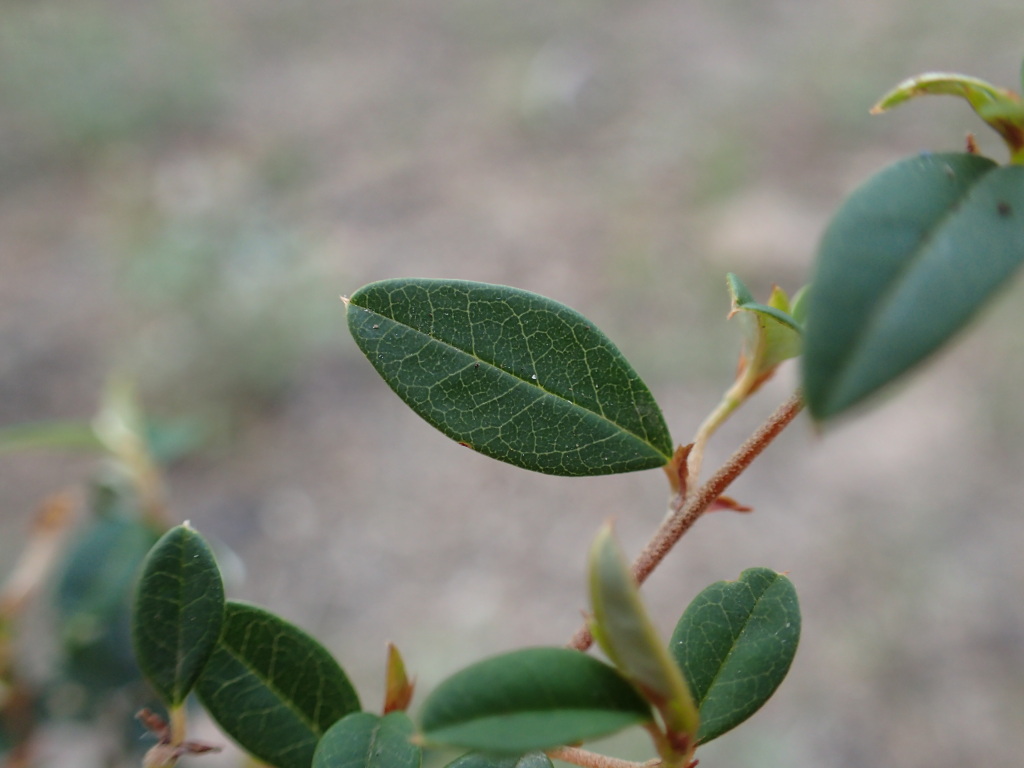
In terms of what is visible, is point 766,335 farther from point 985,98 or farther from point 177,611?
point 177,611

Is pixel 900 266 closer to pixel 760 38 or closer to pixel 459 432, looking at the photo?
pixel 459 432

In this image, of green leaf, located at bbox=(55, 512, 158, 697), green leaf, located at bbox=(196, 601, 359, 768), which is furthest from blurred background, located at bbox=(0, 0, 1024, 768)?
green leaf, located at bbox=(196, 601, 359, 768)

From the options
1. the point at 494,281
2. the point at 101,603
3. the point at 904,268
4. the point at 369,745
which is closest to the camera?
the point at 904,268

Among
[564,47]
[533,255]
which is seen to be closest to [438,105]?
[564,47]

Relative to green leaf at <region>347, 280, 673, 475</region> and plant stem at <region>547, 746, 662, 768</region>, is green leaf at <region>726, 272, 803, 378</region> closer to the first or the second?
green leaf at <region>347, 280, 673, 475</region>

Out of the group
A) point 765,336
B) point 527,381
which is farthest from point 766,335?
point 527,381

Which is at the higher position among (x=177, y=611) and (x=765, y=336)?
(x=765, y=336)

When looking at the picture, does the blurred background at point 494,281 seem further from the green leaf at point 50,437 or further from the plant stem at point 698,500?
the plant stem at point 698,500
